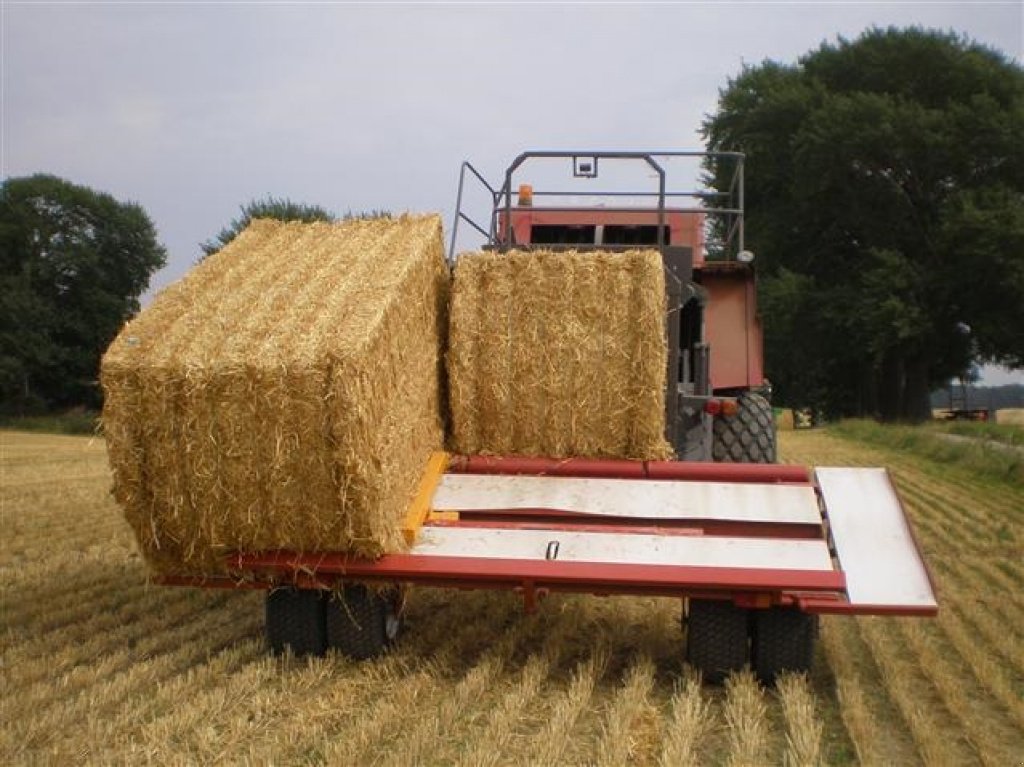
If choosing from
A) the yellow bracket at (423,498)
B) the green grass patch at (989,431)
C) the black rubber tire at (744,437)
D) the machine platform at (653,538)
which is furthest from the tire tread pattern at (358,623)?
the green grass patch at (989,431)

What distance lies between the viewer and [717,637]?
5.48m

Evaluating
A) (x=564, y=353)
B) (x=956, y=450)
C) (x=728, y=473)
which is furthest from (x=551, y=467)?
(x=956, y=450)

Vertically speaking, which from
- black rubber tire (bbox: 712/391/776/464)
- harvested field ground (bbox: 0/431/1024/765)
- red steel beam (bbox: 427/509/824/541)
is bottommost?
harvested field ground (bbox: 0/431/1024/765)

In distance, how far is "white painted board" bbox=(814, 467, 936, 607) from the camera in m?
5.23

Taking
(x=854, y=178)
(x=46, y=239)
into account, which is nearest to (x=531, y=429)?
(x=854, y=178)

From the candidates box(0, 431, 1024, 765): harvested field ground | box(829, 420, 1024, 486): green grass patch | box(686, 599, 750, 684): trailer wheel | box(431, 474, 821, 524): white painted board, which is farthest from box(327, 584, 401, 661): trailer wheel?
box(829, 420, 1024, 486): green grass patch

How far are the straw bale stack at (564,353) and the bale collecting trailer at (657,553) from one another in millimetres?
168

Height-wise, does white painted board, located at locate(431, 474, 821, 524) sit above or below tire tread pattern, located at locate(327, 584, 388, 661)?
above

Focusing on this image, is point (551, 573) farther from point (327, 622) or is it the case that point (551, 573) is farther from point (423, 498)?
point (327, 622)

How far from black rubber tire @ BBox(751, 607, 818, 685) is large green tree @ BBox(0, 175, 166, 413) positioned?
42.2m

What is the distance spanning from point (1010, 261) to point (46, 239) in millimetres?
39923

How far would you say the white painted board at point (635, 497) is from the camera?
5.79 metres

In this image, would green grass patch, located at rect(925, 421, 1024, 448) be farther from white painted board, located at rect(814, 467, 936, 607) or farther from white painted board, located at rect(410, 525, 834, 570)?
white painted board, located at rect(410, 525, 834, 570)

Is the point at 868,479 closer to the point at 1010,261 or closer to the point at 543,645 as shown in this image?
the point at 543,645
